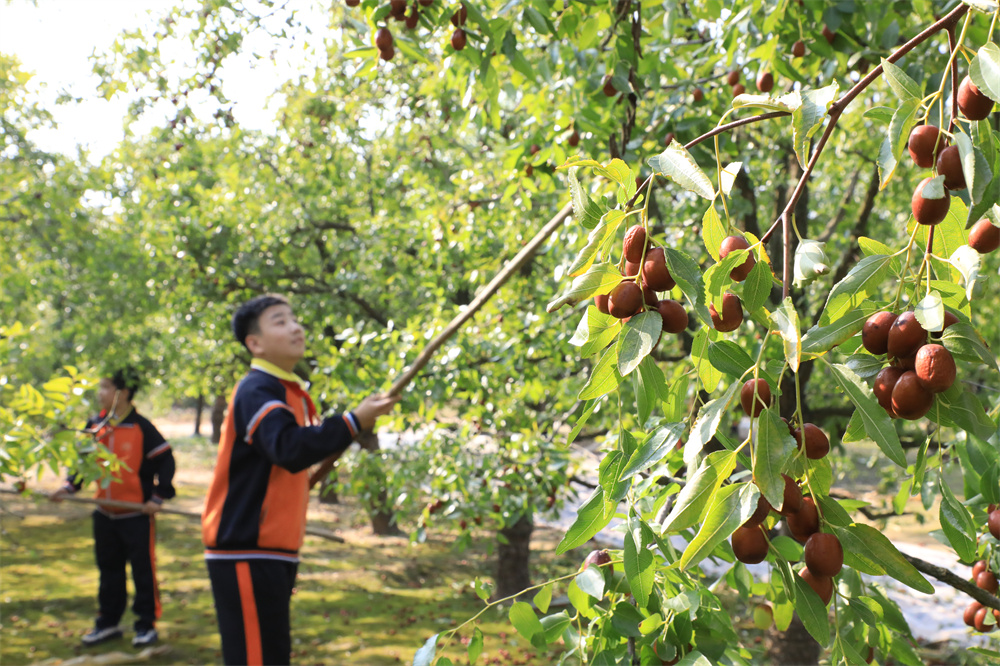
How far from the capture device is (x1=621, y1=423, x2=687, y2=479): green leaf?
0.75 m

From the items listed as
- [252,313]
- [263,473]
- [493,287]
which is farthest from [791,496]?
[252,313]

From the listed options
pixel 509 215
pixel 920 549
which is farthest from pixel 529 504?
pixel 920 549

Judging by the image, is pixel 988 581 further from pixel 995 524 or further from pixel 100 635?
pixel 100 635

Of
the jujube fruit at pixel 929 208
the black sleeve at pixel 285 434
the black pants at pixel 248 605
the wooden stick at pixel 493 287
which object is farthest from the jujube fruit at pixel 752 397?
the black pants at pixel 248 605

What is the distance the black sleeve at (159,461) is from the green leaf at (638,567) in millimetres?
4941

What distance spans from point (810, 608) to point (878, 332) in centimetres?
30

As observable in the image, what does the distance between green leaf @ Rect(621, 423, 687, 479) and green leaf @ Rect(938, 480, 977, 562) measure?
0.33 m

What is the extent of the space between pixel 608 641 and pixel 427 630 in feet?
15.4

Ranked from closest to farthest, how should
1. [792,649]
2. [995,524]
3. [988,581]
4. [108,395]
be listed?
1. [995,524]
2. [988,581]
3. [792,649]
4. [108,395]

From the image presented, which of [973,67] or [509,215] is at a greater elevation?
[509,215]

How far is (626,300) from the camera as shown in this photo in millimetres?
733

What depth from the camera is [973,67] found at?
620 mm

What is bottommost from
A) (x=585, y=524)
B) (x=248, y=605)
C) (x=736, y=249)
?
(x=248, y=605)

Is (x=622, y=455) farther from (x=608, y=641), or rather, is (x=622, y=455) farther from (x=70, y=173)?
(x=70, y=173)
